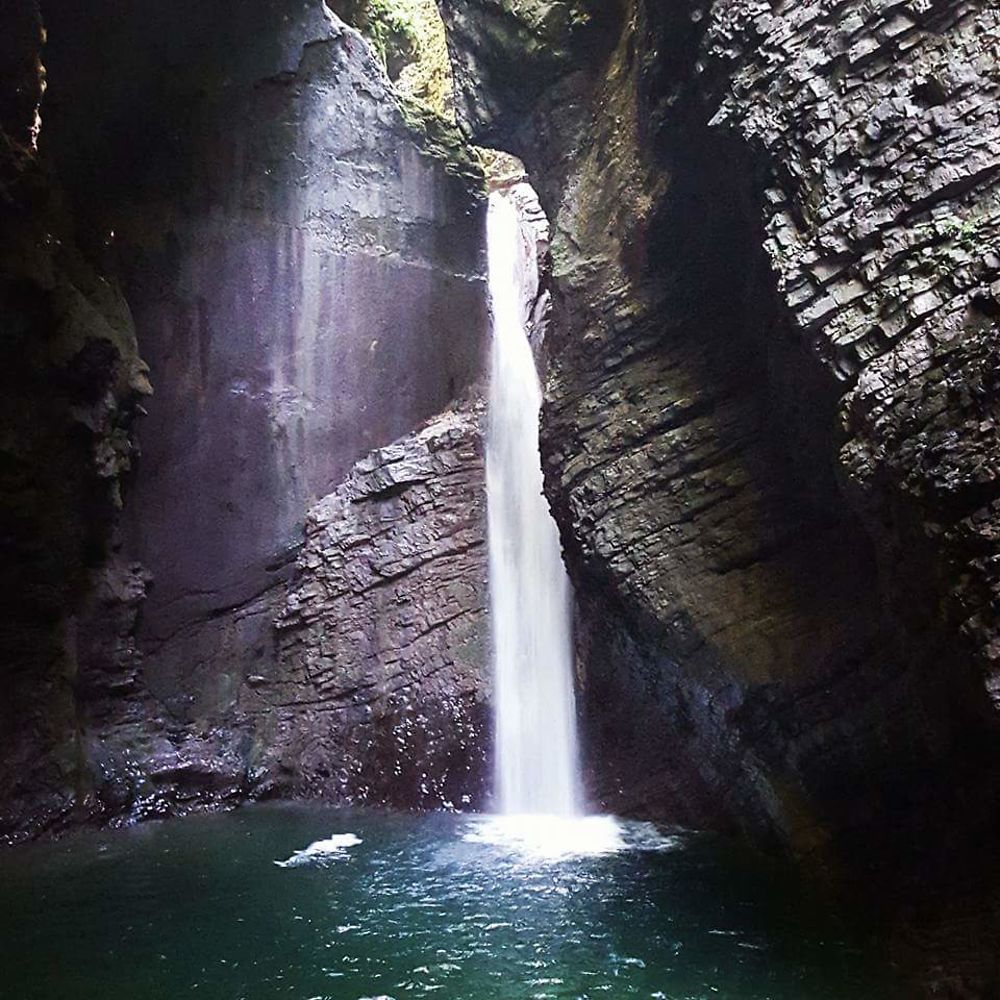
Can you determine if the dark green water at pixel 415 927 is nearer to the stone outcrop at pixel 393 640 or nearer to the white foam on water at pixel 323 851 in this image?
the white foam on water at pixel 323 851

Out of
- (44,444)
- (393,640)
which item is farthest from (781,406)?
(44,444)

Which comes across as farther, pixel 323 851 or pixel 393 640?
pixel 393 640

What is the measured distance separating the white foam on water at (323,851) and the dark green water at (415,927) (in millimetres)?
102

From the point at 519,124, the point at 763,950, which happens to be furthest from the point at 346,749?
the point at 519,124

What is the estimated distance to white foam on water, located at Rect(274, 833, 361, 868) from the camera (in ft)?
30.3

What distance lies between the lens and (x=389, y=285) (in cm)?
1538

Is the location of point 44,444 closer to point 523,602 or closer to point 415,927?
point 523,602

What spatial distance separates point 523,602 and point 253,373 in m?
5.57

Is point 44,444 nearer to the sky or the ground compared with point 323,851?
nearer to the sky

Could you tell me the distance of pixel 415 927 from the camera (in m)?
7.10

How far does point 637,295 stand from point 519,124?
3.41 m

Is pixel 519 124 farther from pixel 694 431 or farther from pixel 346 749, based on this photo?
pixel 346 749

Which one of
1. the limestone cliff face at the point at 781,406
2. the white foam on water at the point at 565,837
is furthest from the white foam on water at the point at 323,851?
the limestone cliff face at the point at 781,406

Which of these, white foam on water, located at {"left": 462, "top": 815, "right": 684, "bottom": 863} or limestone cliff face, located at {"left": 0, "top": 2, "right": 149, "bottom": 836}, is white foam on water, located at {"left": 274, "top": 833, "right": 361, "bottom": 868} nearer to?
white foam on water, located at {"left": 462, "top": 815, "right": 684, "bottom": 863}
